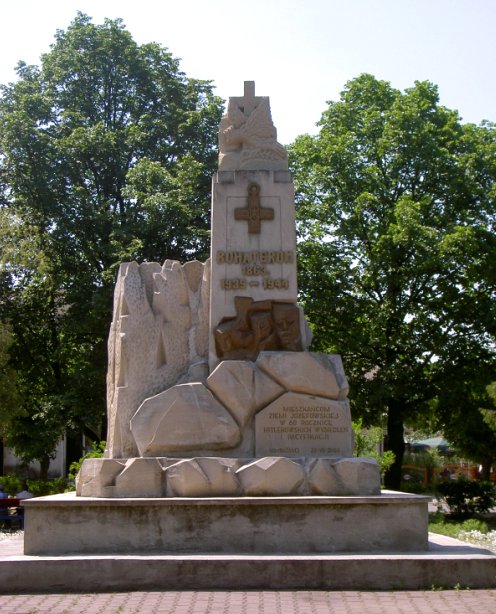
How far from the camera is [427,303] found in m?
24.3

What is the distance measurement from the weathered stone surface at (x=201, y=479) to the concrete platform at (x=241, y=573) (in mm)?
918

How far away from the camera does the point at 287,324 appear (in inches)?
411

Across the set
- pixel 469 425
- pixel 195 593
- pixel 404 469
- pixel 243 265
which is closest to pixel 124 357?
pixel 243 265

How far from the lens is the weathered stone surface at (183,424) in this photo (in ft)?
32.3

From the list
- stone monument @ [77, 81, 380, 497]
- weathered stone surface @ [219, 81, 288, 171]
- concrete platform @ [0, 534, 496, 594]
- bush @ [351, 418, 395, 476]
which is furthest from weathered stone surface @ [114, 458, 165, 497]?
bush @ [351, 418, 395, 476]

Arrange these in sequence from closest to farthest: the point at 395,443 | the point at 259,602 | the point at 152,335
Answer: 1. the point at 259,602
2. the point at 152,335
3. the point at 395,443

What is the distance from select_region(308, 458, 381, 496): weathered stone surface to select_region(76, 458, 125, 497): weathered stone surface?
200cm

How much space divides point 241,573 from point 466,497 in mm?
14887

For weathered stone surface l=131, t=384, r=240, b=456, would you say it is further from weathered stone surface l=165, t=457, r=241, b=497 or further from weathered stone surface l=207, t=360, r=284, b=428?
weathered stone surface l=165, t=457, r=241, b=497

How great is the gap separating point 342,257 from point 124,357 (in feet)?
50.6

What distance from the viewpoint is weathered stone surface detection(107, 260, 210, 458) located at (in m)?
10.3

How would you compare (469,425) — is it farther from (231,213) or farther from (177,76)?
(231,213)

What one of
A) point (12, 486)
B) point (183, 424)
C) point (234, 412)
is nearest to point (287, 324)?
point (234, 412)

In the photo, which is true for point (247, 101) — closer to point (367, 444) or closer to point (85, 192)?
point (367, 444)
